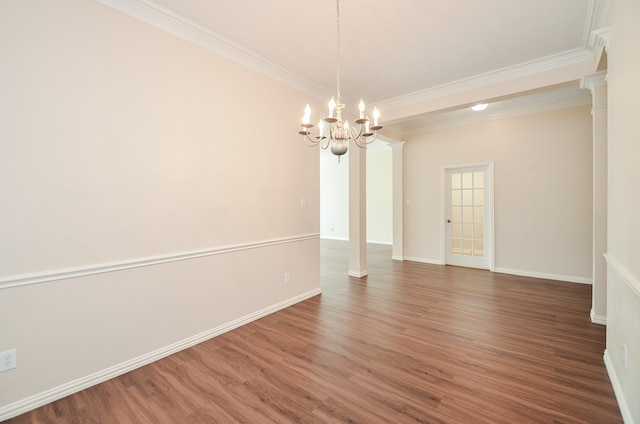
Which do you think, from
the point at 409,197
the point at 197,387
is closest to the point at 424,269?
the point at 409,197

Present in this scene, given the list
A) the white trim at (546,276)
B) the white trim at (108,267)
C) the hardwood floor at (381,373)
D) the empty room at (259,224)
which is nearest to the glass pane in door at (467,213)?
the white trim at (546,276)

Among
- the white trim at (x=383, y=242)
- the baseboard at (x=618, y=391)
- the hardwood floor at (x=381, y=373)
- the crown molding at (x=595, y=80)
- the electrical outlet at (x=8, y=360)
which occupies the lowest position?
the hardwood floor at (x=381, y=373)

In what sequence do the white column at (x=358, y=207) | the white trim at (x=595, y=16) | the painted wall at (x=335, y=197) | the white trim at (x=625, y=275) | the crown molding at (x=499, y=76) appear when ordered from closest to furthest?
the white trim at (x=625, y=275)
the white trim at (x=595, y=16)
the crown molding at (x=499, y=76)
the white column at (x=358, y=207)
the painted wall at (x=335, y=197)

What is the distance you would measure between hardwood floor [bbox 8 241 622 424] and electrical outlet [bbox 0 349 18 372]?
0.32 meters

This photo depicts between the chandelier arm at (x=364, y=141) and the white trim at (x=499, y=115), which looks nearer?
the chandelier arm at (x=364, y=141)

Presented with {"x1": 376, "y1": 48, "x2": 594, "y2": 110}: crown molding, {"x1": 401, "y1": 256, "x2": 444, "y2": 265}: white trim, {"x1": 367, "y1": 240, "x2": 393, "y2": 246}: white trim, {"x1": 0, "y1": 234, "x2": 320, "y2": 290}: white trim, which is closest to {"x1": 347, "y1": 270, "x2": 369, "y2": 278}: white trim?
{"x1": 401, "y1": 256, "x2": 444, "y2": 265}: white trim

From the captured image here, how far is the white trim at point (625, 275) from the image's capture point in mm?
1459

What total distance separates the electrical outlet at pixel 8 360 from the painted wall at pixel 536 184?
6.09 meters

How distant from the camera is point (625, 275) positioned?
65.1 inches

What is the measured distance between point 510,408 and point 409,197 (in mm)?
4972

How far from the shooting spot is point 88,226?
2049mm

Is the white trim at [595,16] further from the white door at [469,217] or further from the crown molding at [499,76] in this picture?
the white door at [469,217]

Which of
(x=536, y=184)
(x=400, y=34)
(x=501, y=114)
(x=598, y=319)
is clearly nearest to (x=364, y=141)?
(x=400, y=34)

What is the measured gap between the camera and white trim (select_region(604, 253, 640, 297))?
1.46 meters
